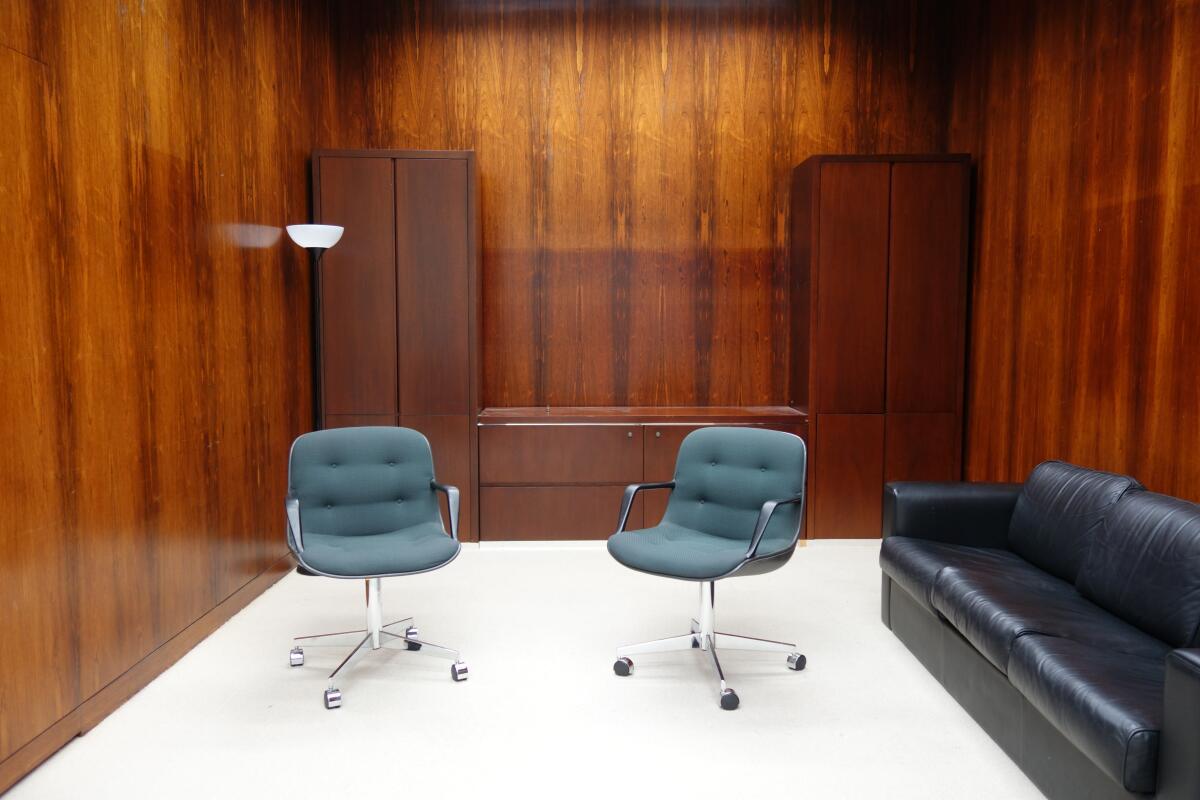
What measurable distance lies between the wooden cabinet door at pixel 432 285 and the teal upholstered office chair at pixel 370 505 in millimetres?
1482

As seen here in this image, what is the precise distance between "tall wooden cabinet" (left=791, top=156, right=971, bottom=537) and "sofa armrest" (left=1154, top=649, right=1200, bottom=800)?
333 centimetres

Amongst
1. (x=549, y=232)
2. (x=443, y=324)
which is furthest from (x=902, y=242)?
(x=443, y=324)

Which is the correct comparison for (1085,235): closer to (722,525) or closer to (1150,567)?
(1150,567)

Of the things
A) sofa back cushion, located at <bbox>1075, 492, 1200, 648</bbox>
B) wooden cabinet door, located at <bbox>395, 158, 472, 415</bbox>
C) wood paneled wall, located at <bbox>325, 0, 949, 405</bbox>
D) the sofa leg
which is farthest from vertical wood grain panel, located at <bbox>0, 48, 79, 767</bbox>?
sofa back cushion, located at <bbox>1075, 492, 1200, 648</bbox>

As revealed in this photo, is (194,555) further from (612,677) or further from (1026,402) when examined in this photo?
(1026,402)

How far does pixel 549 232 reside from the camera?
5570 mm

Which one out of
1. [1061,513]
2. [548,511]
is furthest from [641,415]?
[1061,513]

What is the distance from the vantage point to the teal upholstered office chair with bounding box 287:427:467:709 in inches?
128

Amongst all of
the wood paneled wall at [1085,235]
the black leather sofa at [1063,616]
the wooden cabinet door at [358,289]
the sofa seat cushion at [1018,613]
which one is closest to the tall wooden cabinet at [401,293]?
the wooden cabinet door at [358,289]

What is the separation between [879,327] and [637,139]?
2.07 m

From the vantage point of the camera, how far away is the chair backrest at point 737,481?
336 cm

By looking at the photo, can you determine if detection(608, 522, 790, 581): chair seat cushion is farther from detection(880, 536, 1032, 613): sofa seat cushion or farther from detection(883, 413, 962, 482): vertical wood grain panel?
detection(883, 413, 962, 482): vertical wood grain panel

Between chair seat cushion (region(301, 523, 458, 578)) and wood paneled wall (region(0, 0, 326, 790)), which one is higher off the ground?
wood paneled wall (region(0, 0, 326, 790))

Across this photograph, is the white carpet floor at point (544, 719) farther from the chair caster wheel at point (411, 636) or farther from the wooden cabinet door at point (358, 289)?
the wooden cabinet door at point (358, 289)
